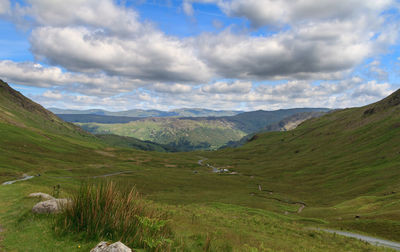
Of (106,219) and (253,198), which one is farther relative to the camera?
(253,198)

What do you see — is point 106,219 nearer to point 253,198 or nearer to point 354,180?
point 253,198

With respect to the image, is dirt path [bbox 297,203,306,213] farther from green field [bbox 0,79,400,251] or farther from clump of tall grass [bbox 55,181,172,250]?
clump of tall grass [bbox 55,181,172,250]

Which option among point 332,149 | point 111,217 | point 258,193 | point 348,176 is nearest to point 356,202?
point 258,193

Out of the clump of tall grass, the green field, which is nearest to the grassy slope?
the green field

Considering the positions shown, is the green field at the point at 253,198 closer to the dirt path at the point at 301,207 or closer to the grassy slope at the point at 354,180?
the grassy slope at the point at 354,180

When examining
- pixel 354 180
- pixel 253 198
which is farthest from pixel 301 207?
pixel 354 180

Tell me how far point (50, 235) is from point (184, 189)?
101 m

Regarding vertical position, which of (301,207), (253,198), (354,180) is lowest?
(253,198)

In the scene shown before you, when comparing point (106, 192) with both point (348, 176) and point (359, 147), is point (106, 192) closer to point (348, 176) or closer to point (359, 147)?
point (348, 176)

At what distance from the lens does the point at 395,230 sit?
39.1 metres

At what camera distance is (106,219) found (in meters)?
12.4

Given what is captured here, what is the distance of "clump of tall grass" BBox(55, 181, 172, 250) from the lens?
39.4 ft

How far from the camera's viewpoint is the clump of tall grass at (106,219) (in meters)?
12.0

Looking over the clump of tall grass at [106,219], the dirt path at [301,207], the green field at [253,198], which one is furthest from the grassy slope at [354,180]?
the clump of tall grass at [106,219]
